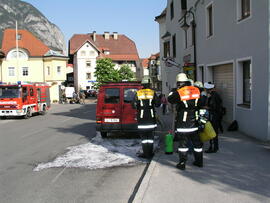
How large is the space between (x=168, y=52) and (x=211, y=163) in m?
21.3

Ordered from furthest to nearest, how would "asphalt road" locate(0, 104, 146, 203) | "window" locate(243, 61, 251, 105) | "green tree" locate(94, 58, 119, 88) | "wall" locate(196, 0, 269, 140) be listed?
"green tree" locate(94, 58, 119, 88), "window" locate(243, 61, 251, 105), "wall" locate(196, 0, 269, 140), "asphalt road" locate(0, 104, 146, 203)

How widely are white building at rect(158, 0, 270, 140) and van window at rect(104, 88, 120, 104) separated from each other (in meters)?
4.13

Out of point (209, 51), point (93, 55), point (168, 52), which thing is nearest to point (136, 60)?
point (93, 55)

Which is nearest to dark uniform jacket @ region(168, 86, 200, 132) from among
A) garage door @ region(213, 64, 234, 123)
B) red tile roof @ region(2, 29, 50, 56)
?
garage door @ region(213, 64, 234, 123)

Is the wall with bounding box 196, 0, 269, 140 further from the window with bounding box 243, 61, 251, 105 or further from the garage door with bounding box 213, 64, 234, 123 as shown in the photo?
the garage door with bounding box 213, 64, 234, 123

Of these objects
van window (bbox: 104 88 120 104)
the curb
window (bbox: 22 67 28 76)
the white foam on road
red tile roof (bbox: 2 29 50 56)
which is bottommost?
the white foam on road

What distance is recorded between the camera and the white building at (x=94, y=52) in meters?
76.9

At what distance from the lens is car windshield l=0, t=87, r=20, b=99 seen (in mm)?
20219

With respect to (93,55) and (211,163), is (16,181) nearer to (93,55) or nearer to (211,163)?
(211,163)

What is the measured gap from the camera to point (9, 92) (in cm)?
2033

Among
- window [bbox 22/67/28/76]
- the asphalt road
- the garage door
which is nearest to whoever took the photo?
the asphalt road

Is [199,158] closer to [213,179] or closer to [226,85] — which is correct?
[213,179]

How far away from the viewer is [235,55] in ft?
38.0

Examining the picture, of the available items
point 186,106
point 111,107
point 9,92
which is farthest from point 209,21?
point 9,92
